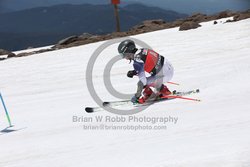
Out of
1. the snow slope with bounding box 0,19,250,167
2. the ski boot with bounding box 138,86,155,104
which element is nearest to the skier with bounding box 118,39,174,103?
the ski boot with bounding box 138,86,155,104

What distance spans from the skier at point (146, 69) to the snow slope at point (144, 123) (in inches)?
19.0

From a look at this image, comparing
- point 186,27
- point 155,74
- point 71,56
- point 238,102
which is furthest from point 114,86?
point 186,27

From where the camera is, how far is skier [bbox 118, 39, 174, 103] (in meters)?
8.03

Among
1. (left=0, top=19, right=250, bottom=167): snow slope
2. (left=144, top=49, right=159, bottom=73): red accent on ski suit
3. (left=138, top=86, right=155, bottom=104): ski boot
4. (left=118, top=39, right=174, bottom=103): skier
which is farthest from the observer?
(left=138, top=86, right=155, bottom=104): ski boot

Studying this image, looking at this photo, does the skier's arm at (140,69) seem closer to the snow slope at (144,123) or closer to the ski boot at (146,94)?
the ski boot at (146,94)

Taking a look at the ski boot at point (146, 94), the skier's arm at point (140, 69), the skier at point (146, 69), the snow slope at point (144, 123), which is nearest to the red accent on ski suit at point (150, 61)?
the skier at point (146, 69)

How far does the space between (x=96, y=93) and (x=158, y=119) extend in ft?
12.9

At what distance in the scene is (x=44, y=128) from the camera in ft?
25.5

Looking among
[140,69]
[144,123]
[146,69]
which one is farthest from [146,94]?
[144,123]

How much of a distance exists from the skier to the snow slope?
1.59 feet

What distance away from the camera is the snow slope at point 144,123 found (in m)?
5.37

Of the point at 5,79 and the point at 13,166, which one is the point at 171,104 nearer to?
the point at 13,166

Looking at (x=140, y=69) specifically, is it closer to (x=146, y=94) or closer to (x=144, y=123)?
(x=146, y=94)

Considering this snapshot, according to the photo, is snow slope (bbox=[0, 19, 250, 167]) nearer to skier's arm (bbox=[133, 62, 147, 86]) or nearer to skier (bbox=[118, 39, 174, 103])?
skier (bbox=[118, 39, 174, 103])
